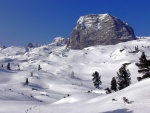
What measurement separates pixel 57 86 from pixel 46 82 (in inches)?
677

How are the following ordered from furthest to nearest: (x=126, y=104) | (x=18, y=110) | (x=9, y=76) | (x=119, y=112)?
(x=9, y=76) < (x=18, y=110) < (x=126, y=104) < (x=119, y=112)

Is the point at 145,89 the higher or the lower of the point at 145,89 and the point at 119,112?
the higher

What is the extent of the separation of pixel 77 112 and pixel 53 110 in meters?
3.08

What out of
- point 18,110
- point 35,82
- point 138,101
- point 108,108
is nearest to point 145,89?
point 138,101

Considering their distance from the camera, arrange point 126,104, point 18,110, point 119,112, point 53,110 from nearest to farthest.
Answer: point 119,112 → point 126,104 → point 53,110 → point 18,110

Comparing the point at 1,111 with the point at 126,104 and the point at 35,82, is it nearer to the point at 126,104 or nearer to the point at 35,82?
the point at 126,104

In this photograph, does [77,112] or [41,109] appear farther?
[41,109]

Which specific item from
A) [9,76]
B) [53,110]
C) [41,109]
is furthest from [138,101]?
[9,76]

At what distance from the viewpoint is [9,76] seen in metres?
181

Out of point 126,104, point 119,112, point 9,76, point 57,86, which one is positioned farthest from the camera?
point 9,76

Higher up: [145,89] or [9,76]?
[9,76]

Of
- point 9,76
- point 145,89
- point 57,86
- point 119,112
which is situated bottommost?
point 119,112

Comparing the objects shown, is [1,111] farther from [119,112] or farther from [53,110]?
[119,112]

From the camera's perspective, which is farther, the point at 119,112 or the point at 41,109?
the point at 41,109
